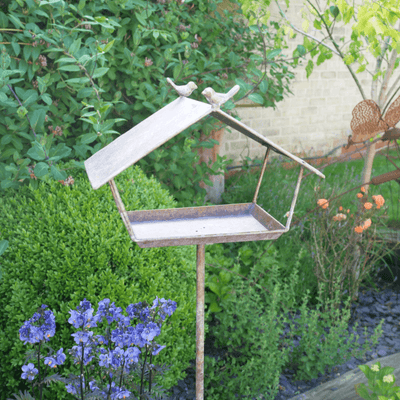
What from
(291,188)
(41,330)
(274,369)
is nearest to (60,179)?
(41,330)

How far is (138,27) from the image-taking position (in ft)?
9.07

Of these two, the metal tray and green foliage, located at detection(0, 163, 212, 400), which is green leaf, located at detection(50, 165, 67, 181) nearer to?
green foliage, located at detection(0, 163, 212, 400)

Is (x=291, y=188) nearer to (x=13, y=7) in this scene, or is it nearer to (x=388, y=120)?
(x=388, y=120)

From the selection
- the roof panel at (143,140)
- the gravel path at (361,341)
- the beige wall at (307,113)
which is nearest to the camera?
the roof panel at (143,140)

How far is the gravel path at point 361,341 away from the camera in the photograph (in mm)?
2402

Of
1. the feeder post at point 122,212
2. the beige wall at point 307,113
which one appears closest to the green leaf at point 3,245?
the feeder post at point 122,212

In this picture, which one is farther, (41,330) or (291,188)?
(291,188)

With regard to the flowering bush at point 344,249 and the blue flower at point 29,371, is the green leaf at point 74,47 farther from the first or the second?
the flowering bush at point 344,249

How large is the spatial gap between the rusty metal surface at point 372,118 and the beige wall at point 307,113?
7.87 feet

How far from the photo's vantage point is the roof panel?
1.19 meters

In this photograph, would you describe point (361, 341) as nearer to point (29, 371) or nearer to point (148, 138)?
point (29, 371)

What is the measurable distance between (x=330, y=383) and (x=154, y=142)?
1785 millimetres

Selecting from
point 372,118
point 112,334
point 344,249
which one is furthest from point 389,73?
point 112,334

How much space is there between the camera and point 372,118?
2994 millimetres
